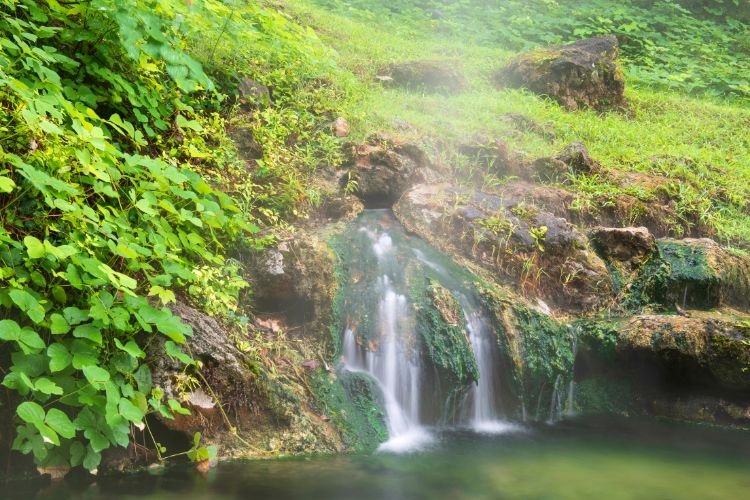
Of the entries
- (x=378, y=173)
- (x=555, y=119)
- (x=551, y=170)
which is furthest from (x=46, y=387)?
(x=555, y=119)

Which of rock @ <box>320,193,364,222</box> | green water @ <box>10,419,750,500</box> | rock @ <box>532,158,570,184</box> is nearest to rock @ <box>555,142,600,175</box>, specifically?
rock @ <box>532,158,570,184</box>

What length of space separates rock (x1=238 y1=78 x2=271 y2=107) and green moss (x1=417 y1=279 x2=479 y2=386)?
9.40ft

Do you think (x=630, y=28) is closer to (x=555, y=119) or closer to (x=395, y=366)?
(x=555, y=119)

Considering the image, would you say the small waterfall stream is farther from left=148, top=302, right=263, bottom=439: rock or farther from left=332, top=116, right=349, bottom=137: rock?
left=332, top=116, right=349, bottom=137: rock

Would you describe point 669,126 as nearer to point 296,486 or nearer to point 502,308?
point 502,308

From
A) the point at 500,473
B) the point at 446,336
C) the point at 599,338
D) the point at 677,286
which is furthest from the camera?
the point at 677,286

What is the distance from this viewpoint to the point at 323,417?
429 cm

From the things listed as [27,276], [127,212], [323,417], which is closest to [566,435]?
[323,417]

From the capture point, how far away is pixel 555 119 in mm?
9398

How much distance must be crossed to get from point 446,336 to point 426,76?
→ 19.2ft

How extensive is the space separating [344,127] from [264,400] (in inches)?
155

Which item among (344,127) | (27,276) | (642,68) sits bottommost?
(27,276)

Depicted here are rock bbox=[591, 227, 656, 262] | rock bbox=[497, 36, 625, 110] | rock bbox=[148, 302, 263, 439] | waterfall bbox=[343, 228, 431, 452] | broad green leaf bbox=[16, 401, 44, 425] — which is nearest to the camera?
broad green leaf bbox=[16, 401, 44, 425]

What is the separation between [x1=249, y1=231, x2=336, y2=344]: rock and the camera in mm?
4848
